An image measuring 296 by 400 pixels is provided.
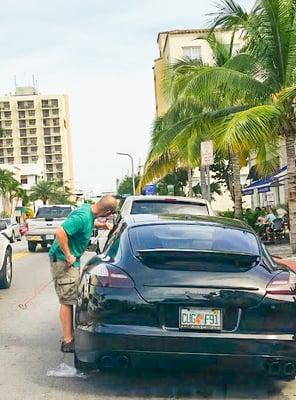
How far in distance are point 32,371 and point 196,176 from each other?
57.0 meters

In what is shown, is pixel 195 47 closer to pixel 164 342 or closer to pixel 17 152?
pixel 164 342

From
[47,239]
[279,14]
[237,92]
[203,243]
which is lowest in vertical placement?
[47,239]

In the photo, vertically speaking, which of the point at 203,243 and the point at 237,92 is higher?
the point at 237,92

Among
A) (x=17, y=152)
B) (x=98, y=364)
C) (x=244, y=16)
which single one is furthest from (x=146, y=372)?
(x=17, y=152)

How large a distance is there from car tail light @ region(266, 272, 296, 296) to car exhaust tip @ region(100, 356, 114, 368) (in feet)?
4.49

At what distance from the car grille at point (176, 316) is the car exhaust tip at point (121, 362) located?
1.34ft

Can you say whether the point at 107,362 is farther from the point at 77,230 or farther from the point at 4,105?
the point at 4,105

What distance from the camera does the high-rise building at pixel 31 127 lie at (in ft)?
553

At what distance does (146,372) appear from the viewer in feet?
19.8

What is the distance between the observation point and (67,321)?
649cm

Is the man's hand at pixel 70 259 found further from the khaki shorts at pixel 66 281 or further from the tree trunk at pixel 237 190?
the tree trunk at pixel 237 190

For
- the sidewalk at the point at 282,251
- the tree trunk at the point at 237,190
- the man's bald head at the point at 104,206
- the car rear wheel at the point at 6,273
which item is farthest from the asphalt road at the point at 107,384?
A: the tree trunk at the point at 237,190

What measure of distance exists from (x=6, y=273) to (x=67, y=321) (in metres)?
6.32

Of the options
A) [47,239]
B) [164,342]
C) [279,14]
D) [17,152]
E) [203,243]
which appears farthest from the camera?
[17,152]
